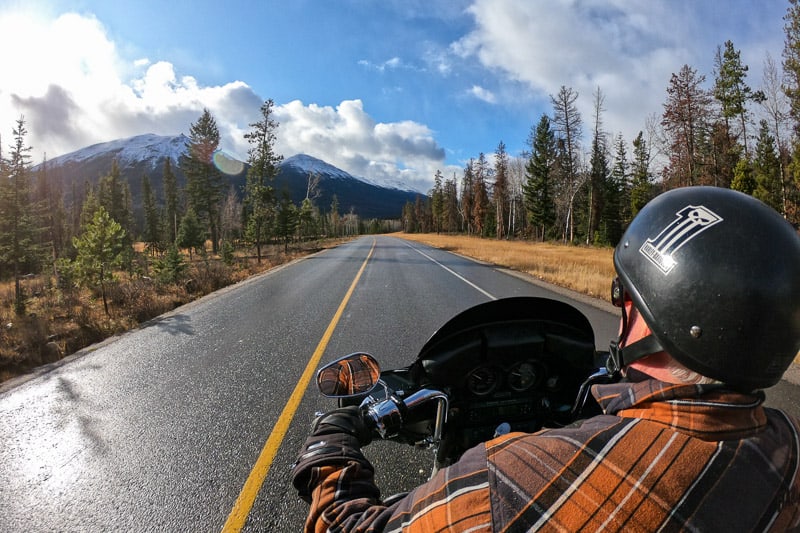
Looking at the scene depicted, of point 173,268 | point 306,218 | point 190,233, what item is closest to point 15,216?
point 173,268

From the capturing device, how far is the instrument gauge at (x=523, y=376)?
7.05ft

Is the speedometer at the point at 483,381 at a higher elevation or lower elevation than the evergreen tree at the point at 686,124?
lower

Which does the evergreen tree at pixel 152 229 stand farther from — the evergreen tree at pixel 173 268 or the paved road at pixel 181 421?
the paved road at pixel 181 421

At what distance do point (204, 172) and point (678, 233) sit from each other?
52144 mm

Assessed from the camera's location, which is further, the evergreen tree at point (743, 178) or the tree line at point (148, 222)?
the evergreen tree at point (743, 178)

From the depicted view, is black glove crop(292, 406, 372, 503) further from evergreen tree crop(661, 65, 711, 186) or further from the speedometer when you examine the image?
evergreen tree crop(661, 65, 711, 186)

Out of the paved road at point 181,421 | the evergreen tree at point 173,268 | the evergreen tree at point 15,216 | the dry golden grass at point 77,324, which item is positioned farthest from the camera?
the evergreen tree at point 15,216

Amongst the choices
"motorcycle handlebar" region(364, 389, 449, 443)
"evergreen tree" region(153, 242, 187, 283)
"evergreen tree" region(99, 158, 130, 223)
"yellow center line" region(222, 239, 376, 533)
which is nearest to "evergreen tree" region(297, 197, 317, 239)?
"evergreen tree" region(99, 158, 130, 223)

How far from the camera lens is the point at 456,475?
3.09ft

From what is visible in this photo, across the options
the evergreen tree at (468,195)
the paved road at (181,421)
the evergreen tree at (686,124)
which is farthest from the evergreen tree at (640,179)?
the paved road at (181,421)

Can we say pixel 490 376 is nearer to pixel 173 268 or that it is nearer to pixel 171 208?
pixel 173 268

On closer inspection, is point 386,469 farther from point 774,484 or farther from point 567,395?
point 774,484

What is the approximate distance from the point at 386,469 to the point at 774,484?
100 inches

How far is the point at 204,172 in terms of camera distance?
4638 centimetres
